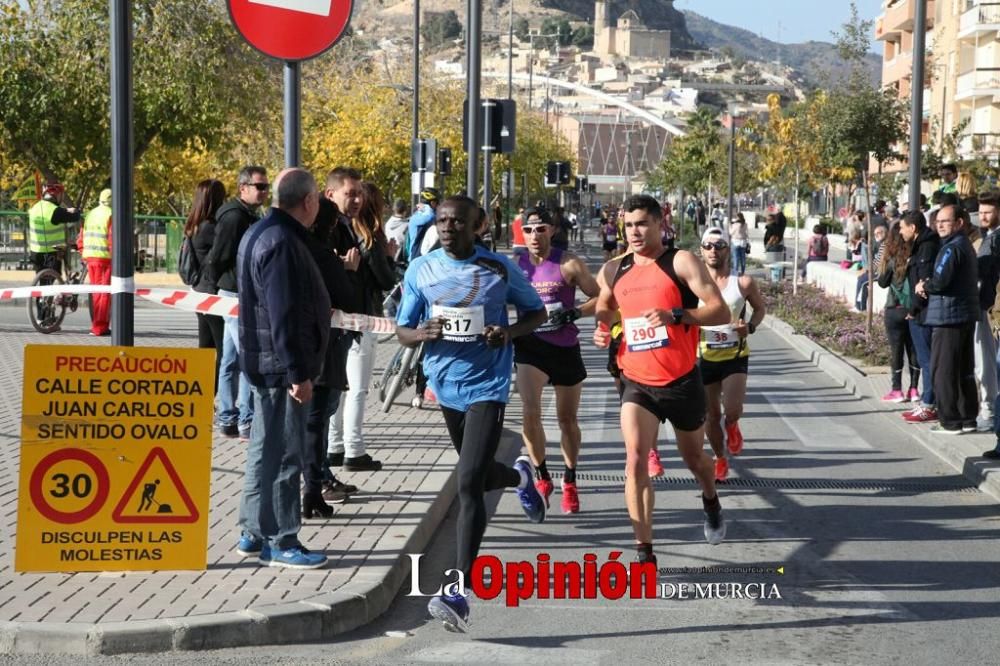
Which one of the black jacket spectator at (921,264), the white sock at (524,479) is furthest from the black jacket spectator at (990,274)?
the white sock at (524,479)

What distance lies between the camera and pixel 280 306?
6.86m

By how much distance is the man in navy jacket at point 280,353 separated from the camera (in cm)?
689

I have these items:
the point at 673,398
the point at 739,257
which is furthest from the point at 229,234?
the point at 739,257

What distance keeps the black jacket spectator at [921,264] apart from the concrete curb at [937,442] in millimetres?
1006

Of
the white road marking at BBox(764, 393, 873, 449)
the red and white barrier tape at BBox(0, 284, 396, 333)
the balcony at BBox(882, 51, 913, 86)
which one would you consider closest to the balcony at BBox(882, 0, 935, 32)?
the balcony at BBox(882, 51, 913, 86)

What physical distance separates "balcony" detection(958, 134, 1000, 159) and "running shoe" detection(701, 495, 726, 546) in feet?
136

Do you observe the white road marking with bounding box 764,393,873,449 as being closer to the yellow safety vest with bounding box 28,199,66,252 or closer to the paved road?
the paved road

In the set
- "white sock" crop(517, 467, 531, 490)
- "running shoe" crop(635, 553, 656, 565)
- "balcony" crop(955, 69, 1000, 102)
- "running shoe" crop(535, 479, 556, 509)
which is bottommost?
"running shoe" crop(535, 479, 556, 509)

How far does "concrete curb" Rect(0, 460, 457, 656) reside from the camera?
598 cm

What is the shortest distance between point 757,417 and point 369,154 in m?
37.1

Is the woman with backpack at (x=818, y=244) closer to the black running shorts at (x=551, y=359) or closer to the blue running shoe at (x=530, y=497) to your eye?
the black running shorts at (x=551, y=359)

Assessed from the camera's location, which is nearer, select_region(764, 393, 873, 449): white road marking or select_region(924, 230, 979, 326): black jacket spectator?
select_region(924, 230, 979, 326): black jacket spectator

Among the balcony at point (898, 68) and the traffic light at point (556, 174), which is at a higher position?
the balcony at point (898, 68)

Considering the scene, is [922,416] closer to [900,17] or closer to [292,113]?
[292,113]
